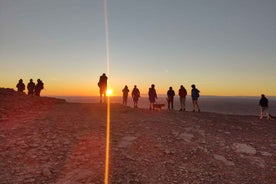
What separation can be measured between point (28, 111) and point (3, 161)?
28.9ft

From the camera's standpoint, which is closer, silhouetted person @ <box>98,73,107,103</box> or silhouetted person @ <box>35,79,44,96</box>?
silhouetted person @ <box>98,73,107,103</box>

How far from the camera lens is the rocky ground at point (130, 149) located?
39.5 ft

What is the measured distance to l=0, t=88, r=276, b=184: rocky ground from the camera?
1204 cm

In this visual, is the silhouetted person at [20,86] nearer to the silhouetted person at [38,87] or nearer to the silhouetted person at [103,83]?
the silhouetted person at [38,87]

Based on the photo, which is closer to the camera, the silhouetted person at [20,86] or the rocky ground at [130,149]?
the rocky ground at [130,149]

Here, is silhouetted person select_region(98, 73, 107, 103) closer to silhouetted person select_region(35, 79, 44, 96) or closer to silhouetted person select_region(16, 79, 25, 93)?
silhouetted person select_region(35, 79, 44, 96)

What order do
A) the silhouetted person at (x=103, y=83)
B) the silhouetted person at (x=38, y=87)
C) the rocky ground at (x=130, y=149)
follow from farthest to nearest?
the silhouetted person at (x=38, y=87) → the silhouetted person at (x=103, y=83) → the rocky ground at (x=130, y=149)

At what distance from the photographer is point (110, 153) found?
13758 millimetres

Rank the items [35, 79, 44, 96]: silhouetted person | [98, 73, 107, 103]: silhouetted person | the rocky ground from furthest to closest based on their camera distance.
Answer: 1. [35, 79, 44, 96]: silhouetted person
2. [98, 73, 107, 103]: silhouetted person
3. the rocky ground

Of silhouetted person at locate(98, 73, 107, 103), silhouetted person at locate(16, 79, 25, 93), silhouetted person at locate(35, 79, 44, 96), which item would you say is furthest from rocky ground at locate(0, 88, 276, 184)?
silhouetted person at locate(16, 79, 25, 93)

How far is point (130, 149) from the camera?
47.3 ft

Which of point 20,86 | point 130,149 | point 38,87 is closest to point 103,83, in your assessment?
point 38,87

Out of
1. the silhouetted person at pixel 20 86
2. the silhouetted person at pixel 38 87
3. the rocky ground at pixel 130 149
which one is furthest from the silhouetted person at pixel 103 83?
the silhouetted person at pixel 20 86

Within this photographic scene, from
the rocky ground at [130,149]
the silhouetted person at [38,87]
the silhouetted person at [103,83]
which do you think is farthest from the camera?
the silhouetted person at [38,87]
